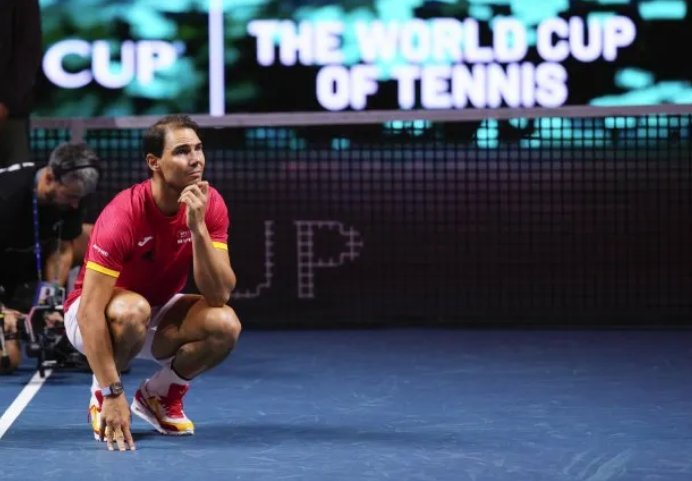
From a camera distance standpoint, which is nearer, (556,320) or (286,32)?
(286,32)

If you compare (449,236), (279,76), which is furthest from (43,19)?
(449,236)

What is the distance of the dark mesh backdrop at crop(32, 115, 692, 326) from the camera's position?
998cm

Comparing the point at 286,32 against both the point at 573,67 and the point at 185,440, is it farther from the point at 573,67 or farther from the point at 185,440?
the point at 185,440

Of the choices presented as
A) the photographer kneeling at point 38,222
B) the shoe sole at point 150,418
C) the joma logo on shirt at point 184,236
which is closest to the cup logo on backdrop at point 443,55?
the photographer kneeling at point 38,222

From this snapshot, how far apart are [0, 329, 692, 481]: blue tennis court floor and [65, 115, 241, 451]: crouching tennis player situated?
6.7 inches

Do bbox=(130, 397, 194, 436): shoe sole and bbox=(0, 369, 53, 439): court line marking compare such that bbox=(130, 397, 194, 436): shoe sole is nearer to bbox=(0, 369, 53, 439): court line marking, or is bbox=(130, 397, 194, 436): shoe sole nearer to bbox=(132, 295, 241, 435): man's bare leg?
bbox=(132, 295, 241, 435): man's bare leg

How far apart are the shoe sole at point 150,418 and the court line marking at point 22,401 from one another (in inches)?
19.7

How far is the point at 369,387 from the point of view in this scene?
706cm

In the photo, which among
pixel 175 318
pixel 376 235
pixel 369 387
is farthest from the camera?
pixel 376 235

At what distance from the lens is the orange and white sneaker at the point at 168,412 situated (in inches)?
228

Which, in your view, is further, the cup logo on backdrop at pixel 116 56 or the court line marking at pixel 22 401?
the cup logo on backdrop at pixel 116 56

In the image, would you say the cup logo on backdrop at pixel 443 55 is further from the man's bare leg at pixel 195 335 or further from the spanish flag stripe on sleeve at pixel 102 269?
the spanish flag stripe on sleeve at pixel 102 269

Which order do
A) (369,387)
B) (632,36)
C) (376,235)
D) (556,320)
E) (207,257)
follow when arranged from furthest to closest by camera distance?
(376,235) < (556,320) < (632,36) < (369,387) < (207,257)

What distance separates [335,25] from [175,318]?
134 inches
